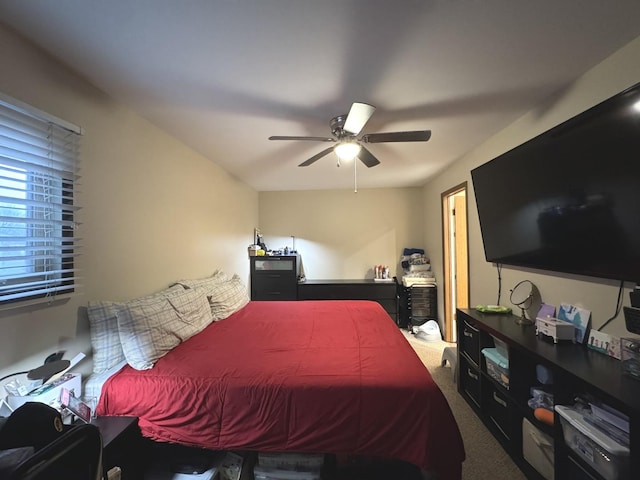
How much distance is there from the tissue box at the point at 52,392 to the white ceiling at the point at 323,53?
165 cm

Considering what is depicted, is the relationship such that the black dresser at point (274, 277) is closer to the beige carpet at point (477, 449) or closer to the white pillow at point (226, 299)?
the white pillow at point (226, 299)

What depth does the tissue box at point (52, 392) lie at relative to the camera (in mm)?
1166

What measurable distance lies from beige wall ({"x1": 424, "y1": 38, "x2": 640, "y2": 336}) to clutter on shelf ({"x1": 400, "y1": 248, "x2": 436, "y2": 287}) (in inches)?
50.5

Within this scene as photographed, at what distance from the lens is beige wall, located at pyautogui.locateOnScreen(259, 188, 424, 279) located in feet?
15.4

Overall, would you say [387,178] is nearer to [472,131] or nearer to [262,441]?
[472,131]

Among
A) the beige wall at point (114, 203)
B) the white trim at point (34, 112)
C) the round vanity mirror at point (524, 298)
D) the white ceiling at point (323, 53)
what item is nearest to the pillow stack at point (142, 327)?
the beige wall at point (114, 203)

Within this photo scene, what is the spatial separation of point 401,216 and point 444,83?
318 cm

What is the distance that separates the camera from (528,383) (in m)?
1.75

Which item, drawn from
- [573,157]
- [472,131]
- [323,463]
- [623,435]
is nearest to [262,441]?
[323,463]

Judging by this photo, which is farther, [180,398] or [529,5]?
[180,398]

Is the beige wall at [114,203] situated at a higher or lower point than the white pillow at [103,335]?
higher

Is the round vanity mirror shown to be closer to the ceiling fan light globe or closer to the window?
the ceiling fan light globe

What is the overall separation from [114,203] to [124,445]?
1.41 meters

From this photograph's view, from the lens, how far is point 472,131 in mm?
2344
